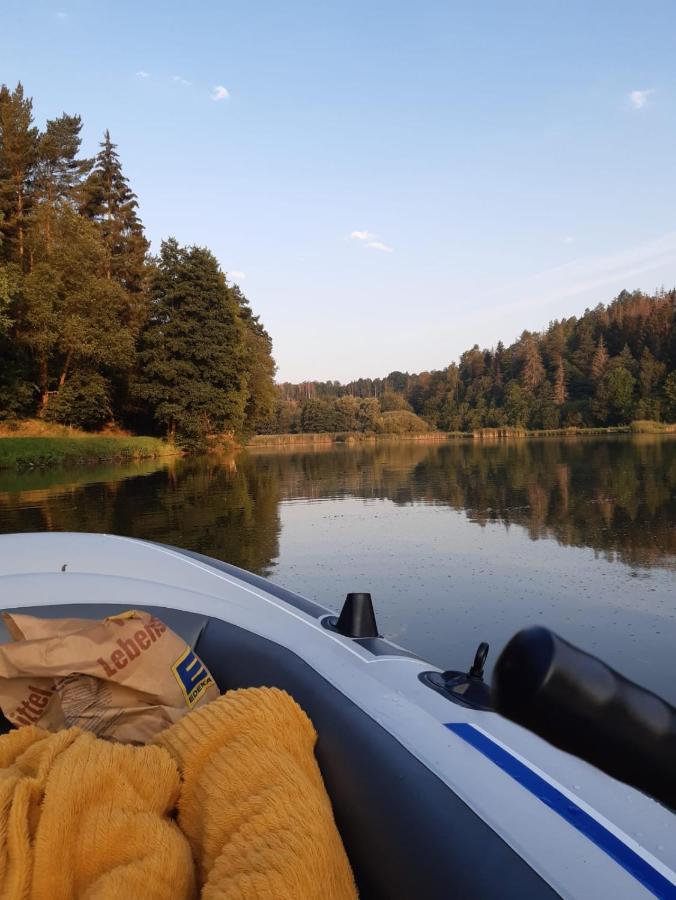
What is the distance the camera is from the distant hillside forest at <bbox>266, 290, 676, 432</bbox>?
59938 millimetres

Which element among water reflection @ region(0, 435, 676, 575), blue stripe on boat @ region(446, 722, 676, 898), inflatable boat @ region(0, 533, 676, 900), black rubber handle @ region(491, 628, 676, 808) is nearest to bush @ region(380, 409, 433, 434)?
water reflection @ region(0, 435, 676, 575)

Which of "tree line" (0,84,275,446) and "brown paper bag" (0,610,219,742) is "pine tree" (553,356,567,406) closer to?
"tree line" (0,84,275,446)

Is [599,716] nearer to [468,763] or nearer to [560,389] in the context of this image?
[468,763]

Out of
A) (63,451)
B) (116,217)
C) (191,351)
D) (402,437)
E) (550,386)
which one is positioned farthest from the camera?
(550,386)

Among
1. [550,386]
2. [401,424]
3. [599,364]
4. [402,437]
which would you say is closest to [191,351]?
[402,437]

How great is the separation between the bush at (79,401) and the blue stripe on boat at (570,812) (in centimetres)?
2500

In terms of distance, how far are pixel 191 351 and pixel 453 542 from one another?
23.4 meters

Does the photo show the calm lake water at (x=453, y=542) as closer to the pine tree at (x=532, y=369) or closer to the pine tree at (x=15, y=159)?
the pine tree at (x=15, y=159)

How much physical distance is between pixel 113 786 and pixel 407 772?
19.0 inches

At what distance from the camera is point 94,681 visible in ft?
4.68

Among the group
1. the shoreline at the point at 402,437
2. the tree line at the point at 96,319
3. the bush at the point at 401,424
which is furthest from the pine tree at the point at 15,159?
the bush at the point at 401,424

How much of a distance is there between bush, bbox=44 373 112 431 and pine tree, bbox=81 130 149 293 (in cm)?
875

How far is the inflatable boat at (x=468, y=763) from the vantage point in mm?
540

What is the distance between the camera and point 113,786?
3.16ft
